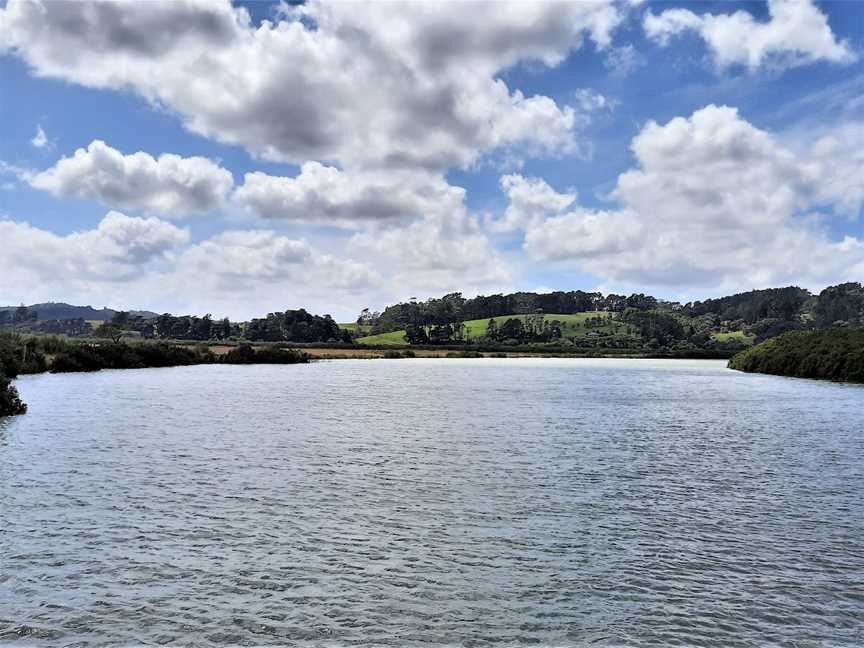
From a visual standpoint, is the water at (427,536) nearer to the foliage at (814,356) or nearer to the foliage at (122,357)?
the foliage at (122,357)

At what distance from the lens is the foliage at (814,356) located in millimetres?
98438

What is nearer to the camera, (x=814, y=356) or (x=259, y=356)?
(x=814, y=356)

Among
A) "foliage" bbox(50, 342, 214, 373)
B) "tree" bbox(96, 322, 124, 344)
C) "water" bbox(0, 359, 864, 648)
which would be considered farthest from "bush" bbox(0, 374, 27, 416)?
"tree" bbox(96, 322, 124, 344)

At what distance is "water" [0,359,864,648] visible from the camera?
13.5 metres

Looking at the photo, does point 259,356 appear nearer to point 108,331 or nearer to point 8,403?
point 108,331

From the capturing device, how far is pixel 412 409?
58.5m

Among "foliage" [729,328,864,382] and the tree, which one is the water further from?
the tree

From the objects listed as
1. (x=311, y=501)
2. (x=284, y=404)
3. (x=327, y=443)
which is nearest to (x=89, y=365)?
(x=284, y=404)

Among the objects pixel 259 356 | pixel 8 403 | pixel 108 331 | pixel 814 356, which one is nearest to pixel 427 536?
pixel 8 403

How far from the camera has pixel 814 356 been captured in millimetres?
107312

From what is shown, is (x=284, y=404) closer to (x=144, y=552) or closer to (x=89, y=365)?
(x=144, y=552)

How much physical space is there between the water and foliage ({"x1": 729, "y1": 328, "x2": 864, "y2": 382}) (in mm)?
65962

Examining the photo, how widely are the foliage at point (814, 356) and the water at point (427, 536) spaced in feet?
216

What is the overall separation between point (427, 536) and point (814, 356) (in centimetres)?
10791
